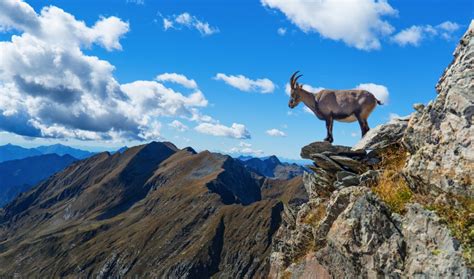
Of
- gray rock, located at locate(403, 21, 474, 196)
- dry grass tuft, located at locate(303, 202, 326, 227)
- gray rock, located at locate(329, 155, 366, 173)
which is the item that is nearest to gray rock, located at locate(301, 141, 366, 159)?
gray rock, located at locate(329, 155, 366, 173)

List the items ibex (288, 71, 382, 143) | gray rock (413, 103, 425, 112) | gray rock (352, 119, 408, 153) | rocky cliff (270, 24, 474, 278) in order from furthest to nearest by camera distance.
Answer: ibex (288, 71, 382, 143)
gray rock (352, 119, 408, 153)
gray rock (413, 103, 425, 112)
rocky cliff (270, 24, 474, 278)

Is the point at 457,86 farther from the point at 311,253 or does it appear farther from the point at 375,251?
the point at 311,253

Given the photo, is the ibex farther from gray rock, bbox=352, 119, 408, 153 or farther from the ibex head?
gray rock, bbox=352, 119, 408, 153

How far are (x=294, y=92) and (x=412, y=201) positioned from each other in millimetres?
14333

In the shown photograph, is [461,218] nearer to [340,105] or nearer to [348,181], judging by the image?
[348,181]

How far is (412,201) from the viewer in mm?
13789

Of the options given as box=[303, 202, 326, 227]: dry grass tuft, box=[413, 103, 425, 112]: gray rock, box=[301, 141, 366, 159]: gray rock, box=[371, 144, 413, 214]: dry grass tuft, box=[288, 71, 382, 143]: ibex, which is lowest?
box=[303, 202, 326, 227]: dry grass tuft

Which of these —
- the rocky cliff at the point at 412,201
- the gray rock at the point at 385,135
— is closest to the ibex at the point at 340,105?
the gray rock at the point at 385,135

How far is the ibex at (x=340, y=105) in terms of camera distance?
2281cm

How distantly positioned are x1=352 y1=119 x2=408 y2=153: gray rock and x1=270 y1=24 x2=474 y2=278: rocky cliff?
0.15ft

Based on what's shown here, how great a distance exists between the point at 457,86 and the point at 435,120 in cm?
137

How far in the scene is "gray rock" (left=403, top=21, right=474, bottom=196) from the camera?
12375 mm

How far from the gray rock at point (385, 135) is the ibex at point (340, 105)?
3156 mm

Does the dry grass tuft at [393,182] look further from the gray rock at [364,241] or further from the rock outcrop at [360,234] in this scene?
the gray rock at [364,241]
